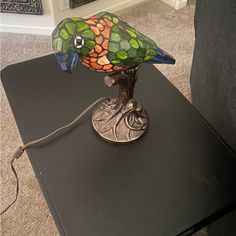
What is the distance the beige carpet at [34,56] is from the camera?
3.47ft

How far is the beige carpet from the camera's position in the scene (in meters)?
1.06

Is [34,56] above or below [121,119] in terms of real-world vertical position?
below

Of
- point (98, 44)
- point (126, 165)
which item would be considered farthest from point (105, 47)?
point (126, 165)

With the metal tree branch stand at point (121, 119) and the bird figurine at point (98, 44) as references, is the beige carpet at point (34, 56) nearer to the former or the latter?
the metal tree branch stand at point (121, 119)

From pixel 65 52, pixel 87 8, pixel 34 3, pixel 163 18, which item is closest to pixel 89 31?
pixel 65 52

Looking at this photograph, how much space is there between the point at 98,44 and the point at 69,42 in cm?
5

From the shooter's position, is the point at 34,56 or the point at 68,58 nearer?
the point at 68,58

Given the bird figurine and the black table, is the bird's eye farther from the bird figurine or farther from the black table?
the black table

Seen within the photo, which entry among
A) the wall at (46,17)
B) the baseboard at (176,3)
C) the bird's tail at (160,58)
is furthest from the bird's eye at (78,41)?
the baseboard at (176,3)

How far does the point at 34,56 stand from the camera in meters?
1.59

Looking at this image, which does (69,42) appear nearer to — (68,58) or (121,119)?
(68,58)

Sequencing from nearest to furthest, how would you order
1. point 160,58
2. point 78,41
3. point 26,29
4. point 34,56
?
point 78,41 < point 160,58 < point 34,56 < point 26,29

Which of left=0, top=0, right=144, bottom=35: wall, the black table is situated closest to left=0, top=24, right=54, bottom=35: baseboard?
left=0, top=0, right=144, bottom=35: wall

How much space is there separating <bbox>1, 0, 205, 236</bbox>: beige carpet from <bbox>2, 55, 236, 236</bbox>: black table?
41cm
